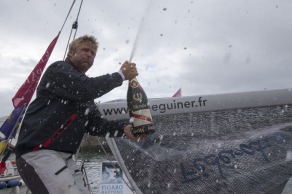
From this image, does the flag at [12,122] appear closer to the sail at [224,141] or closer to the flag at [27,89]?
the flag at [27,89]

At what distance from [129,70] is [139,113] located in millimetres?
339

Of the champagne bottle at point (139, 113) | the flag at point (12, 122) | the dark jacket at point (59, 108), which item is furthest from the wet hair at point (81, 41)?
the flag at point (12, 122)

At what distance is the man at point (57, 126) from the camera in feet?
7.43

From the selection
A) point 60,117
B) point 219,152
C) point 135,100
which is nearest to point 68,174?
point 60,117

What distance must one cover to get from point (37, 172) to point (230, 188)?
1606 mm

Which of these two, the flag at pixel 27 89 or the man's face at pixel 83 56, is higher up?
the man's face at pixel 83 56

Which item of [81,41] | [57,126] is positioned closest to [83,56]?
[81,41]

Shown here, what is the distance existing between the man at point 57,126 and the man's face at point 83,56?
230 millimetres

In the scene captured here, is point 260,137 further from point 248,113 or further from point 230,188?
point 230,188

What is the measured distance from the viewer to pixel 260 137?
2812mm

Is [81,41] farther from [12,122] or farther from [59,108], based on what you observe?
[12,122]

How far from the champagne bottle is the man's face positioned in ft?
1.51

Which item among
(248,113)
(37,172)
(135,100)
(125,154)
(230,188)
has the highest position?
(135,100)

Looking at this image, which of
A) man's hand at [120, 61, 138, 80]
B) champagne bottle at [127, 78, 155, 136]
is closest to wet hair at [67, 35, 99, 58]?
man's hand at [120, 61, 138, 80]
